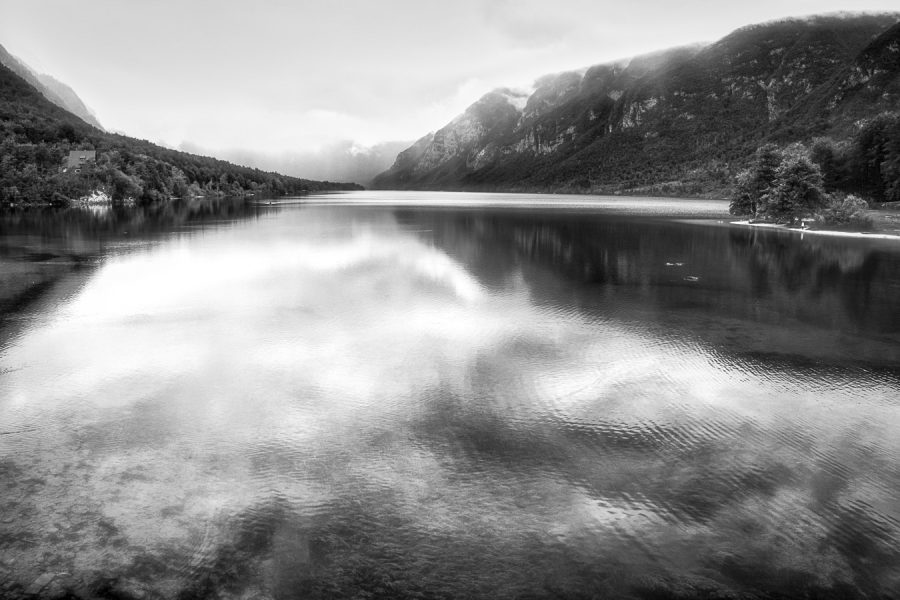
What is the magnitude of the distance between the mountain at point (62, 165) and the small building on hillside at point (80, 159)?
2.65 ft

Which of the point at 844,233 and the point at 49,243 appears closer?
the point at 49,243

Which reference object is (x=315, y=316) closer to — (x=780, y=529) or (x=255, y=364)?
(x=255, y=364)

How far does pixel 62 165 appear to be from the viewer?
12675 centimetres

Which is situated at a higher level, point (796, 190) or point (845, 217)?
point (796, 190)

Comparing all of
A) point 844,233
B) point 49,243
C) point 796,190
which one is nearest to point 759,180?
point 796,190

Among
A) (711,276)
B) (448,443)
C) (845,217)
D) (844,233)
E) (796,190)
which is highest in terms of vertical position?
(796,190)

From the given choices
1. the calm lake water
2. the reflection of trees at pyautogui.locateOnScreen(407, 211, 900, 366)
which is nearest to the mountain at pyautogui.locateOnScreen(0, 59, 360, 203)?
the reflection of trees at pyautogui.locateOnScreen(407, 211, 900, 366)

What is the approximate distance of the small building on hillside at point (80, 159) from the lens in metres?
128

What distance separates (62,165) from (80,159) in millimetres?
4733

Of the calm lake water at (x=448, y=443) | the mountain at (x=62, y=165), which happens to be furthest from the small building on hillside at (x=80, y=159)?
the calm lake water at (x=448, y=443)

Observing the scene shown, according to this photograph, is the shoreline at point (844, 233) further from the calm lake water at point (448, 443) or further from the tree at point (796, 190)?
the calm lake water at point (448, 443)

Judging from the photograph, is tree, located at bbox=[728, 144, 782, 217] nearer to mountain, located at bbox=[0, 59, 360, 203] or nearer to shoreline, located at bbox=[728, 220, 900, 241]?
shoreline, located at bbox=[728, 220, 900, 241]

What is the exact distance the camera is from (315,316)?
86.8 ft

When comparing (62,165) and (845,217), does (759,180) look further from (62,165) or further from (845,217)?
(62,165)
